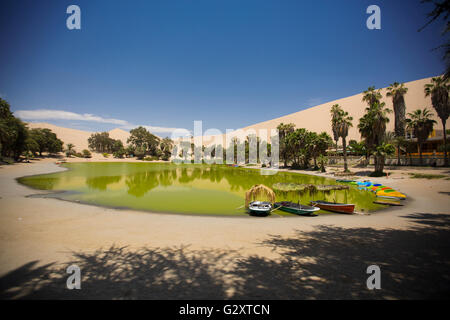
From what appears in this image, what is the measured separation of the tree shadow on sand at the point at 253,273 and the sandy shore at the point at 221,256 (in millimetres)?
32

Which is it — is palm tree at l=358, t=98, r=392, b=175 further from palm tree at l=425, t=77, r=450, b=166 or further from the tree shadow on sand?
the tree shadow on sand

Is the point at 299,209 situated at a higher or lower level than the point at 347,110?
lower

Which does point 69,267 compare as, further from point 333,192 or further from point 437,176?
point 437,176

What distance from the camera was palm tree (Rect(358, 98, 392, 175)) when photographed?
125 ft

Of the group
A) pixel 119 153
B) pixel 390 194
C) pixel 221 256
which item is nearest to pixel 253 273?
pixel 221 256

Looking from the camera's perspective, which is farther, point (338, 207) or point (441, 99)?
point (441, 99)

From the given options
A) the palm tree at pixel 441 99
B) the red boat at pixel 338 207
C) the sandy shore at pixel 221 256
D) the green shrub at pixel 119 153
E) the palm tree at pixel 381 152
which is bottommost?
the red boat at pixel 338 207

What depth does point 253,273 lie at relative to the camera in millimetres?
6453

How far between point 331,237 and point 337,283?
16.5ft

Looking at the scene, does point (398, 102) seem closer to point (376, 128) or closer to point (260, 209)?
point (376, 128)

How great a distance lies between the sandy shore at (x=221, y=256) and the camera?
555cm

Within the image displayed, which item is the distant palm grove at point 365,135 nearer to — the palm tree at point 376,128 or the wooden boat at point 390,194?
the palm tree at point 376,128

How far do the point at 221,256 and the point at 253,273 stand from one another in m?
1.74

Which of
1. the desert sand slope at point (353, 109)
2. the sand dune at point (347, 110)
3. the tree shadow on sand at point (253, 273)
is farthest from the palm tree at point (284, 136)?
the tree shadow on sand at point (253, 273)
